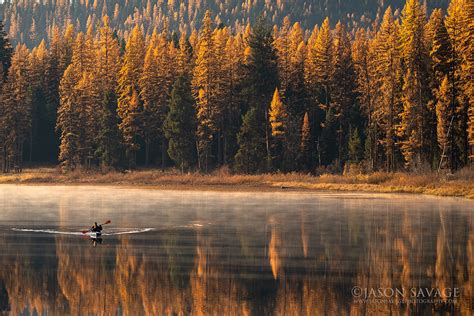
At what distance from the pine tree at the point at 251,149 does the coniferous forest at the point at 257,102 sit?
162 mm

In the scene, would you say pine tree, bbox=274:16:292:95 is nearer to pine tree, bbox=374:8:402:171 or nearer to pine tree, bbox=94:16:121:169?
pine tree, bbox=374:8:402:171

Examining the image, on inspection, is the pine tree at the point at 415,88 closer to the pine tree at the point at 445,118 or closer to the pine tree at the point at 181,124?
the pine tree at the point at 445,118

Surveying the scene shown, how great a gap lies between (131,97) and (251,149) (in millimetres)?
19320

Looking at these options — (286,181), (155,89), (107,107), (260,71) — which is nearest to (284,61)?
(260,71)

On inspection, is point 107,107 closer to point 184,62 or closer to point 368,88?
point 184,62

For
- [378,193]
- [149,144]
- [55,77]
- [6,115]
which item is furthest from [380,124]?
[55,77]

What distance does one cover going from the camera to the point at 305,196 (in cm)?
5812

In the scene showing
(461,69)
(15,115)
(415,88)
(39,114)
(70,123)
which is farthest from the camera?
(39,114)

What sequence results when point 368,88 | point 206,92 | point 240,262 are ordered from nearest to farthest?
point 240,262, point 368,88, point 206,92

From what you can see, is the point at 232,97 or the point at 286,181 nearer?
the point at 286,181

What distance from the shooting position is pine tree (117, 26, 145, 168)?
9988 cm

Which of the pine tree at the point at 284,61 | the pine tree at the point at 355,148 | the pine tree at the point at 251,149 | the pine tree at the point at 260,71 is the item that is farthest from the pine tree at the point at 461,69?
the pine tree at the point at 284,61

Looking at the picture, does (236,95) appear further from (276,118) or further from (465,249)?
(465,249)

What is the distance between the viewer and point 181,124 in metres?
95.1
